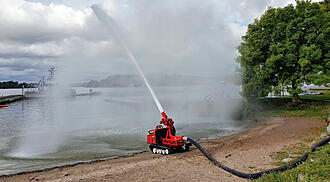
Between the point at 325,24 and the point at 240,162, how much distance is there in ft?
84.6

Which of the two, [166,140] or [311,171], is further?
[166,140]

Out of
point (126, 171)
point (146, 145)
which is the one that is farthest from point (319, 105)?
point (126, 171)

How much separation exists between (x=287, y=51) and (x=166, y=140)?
23189 millimetres

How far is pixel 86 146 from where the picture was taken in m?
17.7

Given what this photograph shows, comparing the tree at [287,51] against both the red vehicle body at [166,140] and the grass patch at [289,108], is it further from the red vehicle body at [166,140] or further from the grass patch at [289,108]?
the red vehicle body at [166,140]

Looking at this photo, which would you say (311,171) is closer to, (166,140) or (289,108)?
(166,140)

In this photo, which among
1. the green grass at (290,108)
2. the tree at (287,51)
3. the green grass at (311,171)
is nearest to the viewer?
the green grass at (311,171)

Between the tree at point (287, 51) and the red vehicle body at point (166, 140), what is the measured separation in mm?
20685

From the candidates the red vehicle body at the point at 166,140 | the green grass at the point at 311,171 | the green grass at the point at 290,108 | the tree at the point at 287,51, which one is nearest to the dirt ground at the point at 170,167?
the red vehicle body at the point at 166,140

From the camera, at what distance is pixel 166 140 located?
14164 mm

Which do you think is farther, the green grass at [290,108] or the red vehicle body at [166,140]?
the green grass at [290,108]

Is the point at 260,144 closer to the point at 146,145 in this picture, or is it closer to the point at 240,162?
the point at 240,162

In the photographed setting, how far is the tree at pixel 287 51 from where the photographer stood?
2964 centimetres

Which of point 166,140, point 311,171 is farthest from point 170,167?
point 311,171
